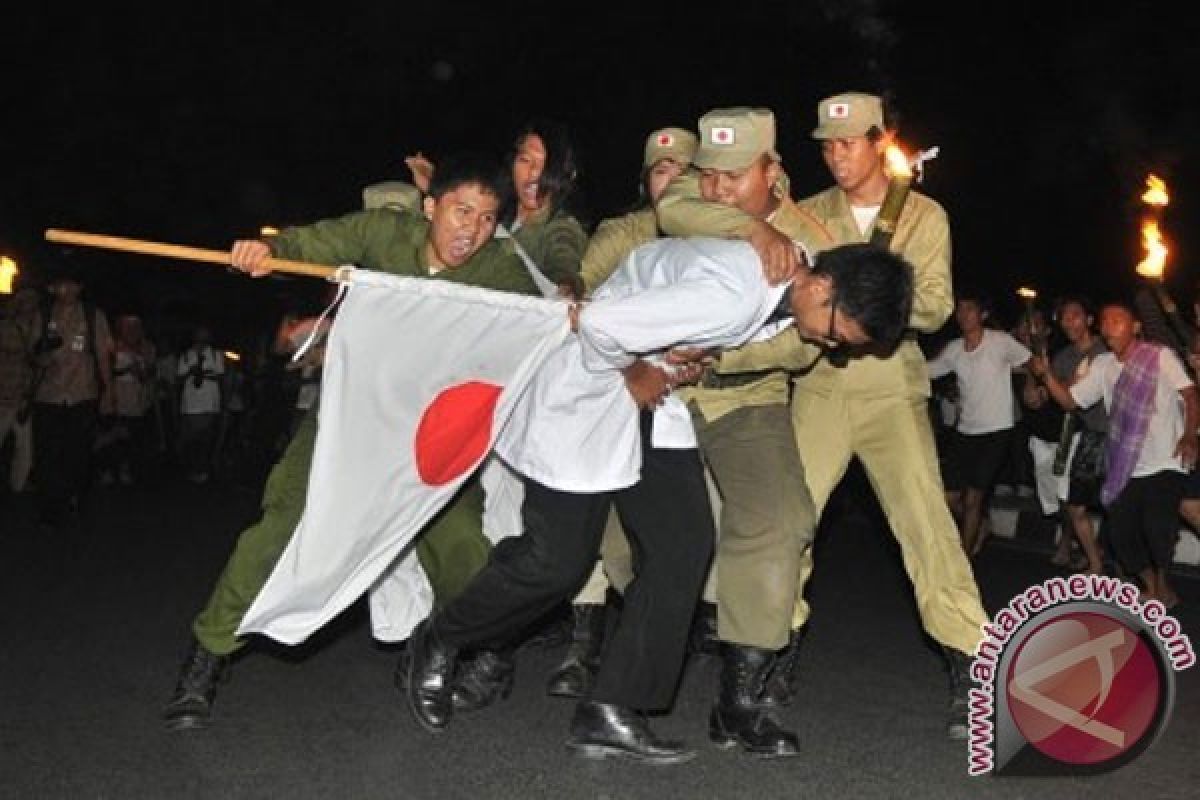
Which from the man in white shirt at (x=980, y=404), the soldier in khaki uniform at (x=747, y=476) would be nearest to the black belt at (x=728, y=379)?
the soldier in khaki uniform at (x=747, y=476)

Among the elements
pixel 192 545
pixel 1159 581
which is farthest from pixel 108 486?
pixel 1159 581

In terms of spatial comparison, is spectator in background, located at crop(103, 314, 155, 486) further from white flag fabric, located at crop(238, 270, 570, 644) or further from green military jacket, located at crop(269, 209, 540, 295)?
white flag fabric, located at crop(238, 270, 570, 644)

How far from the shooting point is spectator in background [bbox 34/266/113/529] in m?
11.0

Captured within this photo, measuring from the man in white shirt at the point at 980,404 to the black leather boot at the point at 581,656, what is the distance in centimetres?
485

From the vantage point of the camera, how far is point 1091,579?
466 cm

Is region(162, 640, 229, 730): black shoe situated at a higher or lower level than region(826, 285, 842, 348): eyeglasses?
lower

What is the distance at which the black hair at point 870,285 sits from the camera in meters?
4.40

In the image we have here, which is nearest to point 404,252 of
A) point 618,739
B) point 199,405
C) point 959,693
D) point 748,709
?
point 618,739

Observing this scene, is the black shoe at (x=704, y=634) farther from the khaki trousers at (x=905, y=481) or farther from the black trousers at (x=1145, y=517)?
the black trousers at (x=1145, y=517)

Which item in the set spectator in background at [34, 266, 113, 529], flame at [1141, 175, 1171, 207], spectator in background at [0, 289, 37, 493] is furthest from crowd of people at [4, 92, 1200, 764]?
spectator in background at [0, 289, 37, 493]

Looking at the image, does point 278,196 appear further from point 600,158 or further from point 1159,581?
point 1159,581

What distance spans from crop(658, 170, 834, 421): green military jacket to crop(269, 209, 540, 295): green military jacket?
0.59m

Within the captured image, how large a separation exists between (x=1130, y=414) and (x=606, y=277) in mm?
4071

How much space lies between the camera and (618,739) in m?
4.89
